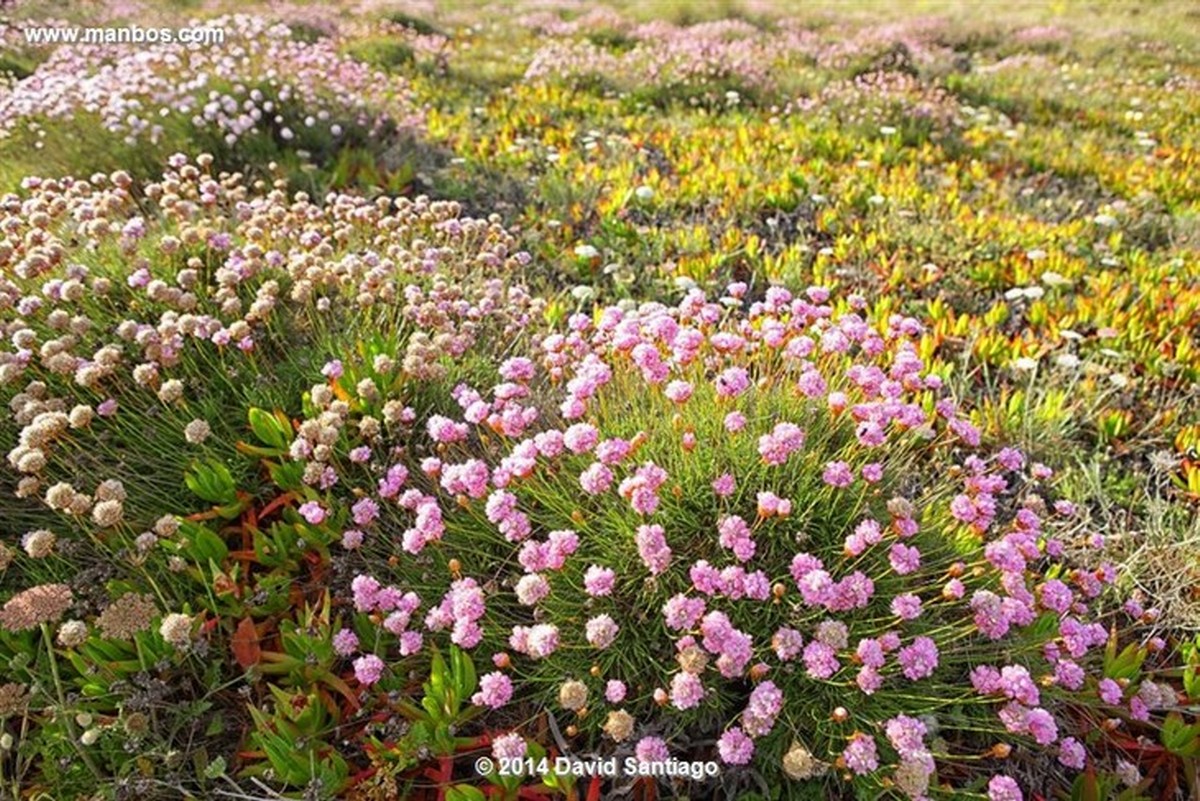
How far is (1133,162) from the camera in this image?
7359mm

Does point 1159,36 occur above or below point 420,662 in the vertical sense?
above

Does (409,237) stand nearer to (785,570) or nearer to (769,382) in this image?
(769,382)

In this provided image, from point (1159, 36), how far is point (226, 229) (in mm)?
15568

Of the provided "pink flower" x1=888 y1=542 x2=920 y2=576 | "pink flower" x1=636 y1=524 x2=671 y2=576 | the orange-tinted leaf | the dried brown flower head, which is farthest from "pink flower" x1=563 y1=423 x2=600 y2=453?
the dried brown flower head

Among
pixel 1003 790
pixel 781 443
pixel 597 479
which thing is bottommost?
pixel 1003 790

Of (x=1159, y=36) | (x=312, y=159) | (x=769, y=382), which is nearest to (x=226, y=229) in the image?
(x=312, y=159)

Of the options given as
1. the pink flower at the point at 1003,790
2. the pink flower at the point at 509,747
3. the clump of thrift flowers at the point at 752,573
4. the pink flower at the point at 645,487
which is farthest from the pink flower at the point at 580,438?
the pink flower at the point at 1003,790

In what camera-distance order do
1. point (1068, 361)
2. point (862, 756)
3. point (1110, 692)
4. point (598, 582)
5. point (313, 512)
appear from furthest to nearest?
1. point (1068, 361)
2. point (313, 512)
3. point (1110, 692)
4. point (598, 582)
5. point (862, 756)

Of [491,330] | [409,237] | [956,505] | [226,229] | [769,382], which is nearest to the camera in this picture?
Result: [956,505]

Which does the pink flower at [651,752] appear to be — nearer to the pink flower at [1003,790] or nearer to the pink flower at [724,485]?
the pink flower at [724,485]

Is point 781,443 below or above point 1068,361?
above

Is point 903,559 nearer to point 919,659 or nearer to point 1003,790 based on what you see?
point 919,659

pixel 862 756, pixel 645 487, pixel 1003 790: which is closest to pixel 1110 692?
pixel 1003 790

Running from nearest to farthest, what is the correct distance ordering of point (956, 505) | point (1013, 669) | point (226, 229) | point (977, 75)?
1. point (1013, 669)
2. point (956, 505)
3. point (226, 229)
4. point (977, 75)
